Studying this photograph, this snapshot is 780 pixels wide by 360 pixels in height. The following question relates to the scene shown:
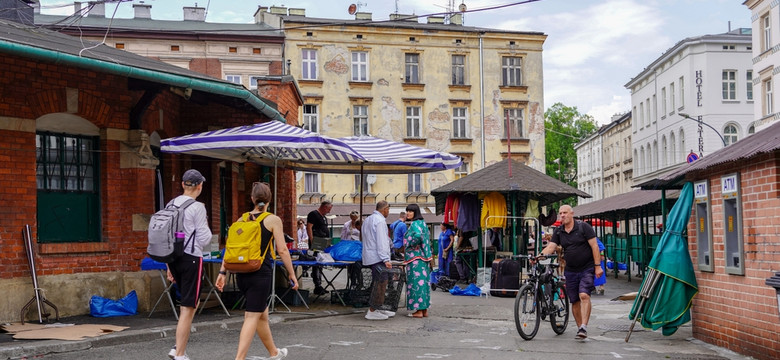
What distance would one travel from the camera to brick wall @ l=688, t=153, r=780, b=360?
8.53 meters

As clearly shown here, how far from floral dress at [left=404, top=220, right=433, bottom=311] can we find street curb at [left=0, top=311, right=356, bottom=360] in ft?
6.73

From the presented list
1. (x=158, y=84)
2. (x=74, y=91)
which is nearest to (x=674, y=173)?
(x=158, y=84)

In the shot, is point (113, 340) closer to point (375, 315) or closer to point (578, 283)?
point (375, 315)

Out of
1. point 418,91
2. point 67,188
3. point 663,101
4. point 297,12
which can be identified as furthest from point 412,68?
point 67,188

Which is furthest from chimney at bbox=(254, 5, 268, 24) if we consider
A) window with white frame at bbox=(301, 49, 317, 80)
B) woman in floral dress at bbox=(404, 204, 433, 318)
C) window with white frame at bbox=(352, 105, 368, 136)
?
woman in floral dress at bbox=(404, 204, 433, 318)

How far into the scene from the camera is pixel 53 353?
354 inches

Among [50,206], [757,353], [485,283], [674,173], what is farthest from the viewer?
[485,283]

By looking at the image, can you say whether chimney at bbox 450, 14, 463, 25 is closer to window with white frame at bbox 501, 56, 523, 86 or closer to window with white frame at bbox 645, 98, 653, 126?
window with white frame at bbox 501, 56, 523, 86

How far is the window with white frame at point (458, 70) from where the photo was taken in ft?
155

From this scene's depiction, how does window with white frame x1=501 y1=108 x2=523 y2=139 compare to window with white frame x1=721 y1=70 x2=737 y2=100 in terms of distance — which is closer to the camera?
window with white frame x1=501 y1=108 x2=523 y2=139

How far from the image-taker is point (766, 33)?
42.5 metres

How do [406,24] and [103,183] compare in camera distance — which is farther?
[406,24]

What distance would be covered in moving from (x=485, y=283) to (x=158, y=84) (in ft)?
28.0

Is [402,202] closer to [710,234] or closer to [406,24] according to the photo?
[406,24]
